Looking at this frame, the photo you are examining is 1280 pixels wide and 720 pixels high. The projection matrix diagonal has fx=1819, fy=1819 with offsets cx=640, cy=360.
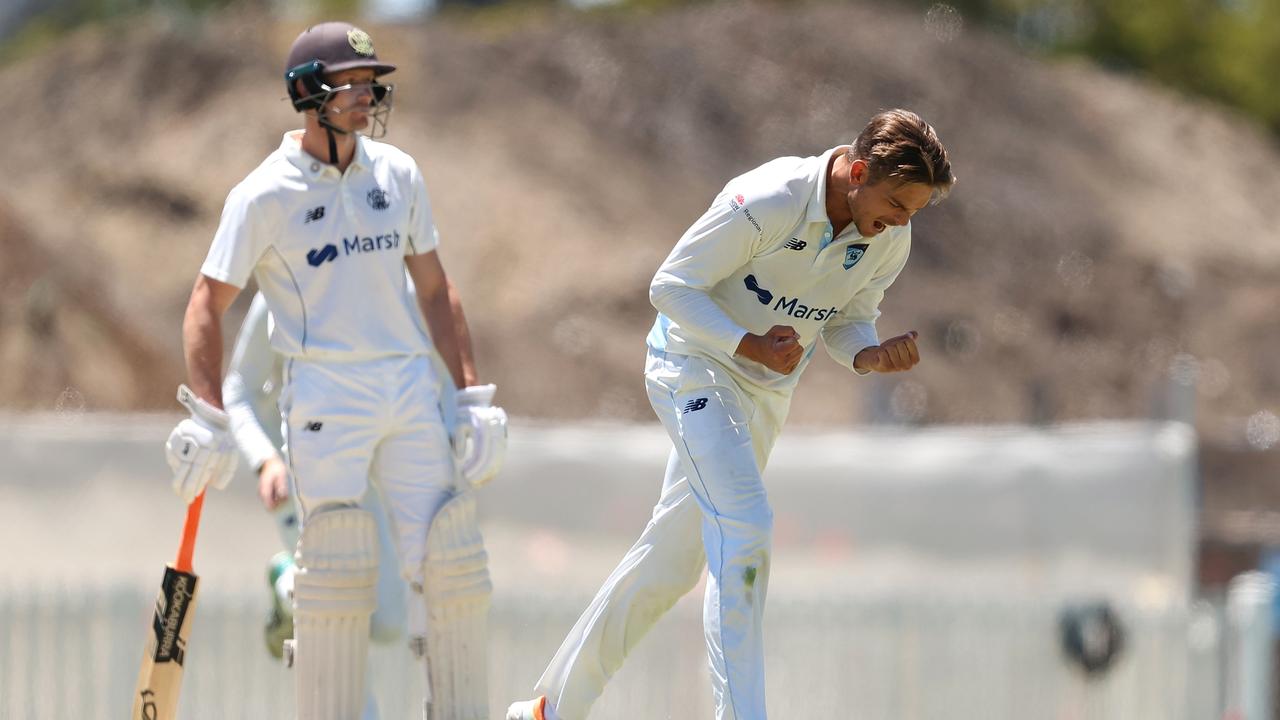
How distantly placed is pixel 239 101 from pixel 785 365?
812 inches

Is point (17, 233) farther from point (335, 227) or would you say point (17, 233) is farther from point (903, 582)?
point (335, 227)

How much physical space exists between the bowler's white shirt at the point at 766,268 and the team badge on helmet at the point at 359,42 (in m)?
1.04

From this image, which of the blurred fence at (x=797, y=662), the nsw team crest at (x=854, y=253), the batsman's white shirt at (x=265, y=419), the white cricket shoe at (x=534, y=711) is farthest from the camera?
the blurred fence at (x=797, y=662)

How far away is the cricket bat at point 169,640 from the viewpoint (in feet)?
15.3

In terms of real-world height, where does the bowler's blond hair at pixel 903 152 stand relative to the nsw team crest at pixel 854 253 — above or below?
above

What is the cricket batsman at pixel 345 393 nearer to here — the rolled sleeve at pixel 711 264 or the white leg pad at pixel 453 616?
the white leg pad at pixel 453 616

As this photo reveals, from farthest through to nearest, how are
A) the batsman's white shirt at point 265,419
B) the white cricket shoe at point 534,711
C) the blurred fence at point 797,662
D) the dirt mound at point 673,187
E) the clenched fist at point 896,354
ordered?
the dirt mound at point 673,187, the blurred fence at point 797,662, the batsman's white shirt at point 265,419, the white cricket shoe at point 534,711, the clenched fist at point 896,354

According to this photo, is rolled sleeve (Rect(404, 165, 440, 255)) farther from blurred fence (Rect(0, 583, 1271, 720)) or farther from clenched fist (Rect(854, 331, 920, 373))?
blurred fence (Rect(0, 583, 1271, 720))

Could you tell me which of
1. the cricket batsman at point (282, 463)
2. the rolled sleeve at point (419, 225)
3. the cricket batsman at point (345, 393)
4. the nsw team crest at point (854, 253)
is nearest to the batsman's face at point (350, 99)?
the cricket batsman at point (345, 393)

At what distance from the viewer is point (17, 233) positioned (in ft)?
56.5

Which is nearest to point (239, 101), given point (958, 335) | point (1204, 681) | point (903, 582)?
point (958, 335)

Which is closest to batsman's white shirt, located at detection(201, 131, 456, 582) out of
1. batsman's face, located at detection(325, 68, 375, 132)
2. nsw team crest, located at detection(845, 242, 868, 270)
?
batsman's face, located at detection(325, 68, 375, 132)

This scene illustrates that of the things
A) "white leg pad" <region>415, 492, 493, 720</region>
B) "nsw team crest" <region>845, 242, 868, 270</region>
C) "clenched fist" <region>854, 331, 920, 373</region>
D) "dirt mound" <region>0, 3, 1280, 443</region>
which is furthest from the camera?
"dirt mound" <region>0, 3, 1280, 443</region>

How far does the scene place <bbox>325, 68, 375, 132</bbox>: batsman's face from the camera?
188 inches
